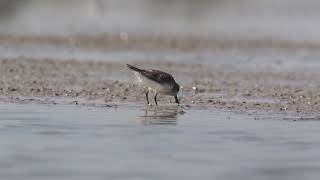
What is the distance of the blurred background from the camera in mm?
34812

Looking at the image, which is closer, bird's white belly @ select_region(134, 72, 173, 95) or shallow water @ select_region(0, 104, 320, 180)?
shallow water @ select_region(0, 104, 320, 180)

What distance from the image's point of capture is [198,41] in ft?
103

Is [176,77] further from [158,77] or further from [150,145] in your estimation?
[150,145]

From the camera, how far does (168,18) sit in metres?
42.9

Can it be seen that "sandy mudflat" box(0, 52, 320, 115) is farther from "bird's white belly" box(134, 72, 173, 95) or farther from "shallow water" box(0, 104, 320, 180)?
"shallow water" box(0, 104, 320, 180)

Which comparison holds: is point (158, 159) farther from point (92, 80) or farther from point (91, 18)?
point (91, 18)

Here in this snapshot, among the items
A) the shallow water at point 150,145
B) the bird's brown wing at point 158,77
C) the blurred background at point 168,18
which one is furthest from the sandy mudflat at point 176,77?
the blurred background at point 168,18

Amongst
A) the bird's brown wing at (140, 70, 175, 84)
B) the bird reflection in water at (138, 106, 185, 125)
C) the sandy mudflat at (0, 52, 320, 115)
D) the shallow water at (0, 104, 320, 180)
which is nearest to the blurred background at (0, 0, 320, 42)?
the sandy mudflat at (0, 52, 320, 115)

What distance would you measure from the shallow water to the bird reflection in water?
0.6 inches

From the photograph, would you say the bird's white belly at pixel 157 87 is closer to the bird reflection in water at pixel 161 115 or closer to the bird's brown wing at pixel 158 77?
the bird's brown wing at pixel 158 77

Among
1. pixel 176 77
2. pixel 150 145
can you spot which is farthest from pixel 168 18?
pixel 150 145

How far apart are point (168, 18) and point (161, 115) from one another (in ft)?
89.4

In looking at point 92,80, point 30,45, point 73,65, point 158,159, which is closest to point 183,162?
point 158,159

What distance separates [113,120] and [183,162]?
143 inches
